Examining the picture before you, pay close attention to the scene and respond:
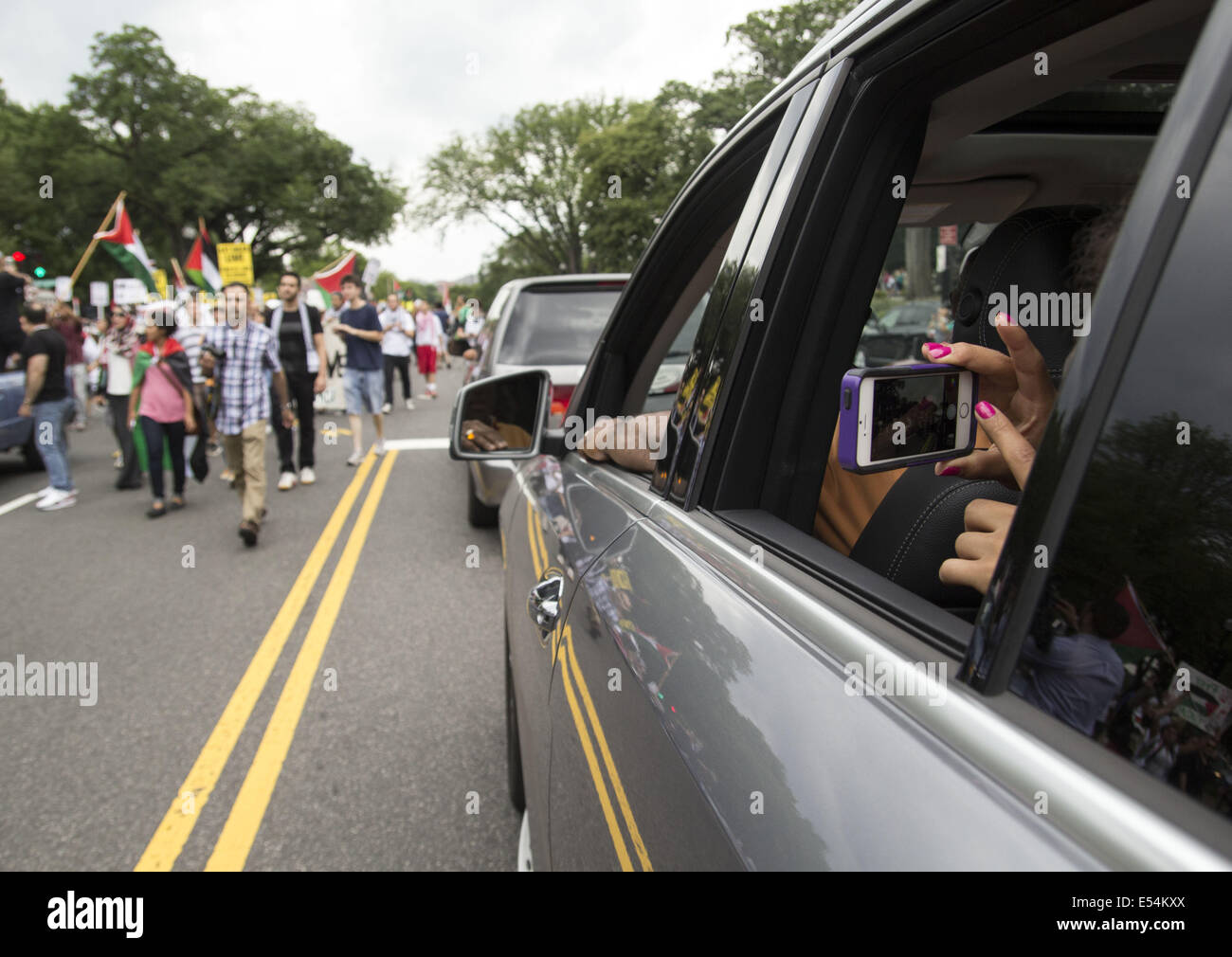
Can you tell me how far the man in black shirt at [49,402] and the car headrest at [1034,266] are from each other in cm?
938

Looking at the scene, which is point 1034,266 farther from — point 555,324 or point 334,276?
point 334,276

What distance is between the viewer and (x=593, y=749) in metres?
1.47

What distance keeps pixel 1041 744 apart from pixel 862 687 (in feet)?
0.61

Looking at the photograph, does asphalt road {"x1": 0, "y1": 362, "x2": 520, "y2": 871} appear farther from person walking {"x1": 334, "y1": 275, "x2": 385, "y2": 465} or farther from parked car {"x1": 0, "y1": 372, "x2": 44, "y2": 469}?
parked car {"x1": 0, "y1": 372, "x2": 44, "y2": 469}

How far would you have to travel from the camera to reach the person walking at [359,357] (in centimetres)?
1005

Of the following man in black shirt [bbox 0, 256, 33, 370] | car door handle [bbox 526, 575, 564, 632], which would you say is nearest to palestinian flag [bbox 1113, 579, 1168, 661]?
car door handle [bbox 526, 575, 564, 632]

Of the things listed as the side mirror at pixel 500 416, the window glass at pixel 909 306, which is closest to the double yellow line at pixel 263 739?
the side mirror at pixel 500 416

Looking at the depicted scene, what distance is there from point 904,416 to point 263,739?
3.60 m

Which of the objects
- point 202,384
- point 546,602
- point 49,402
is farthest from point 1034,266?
point 49,402

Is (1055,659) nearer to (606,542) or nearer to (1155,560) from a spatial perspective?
(1155,560)

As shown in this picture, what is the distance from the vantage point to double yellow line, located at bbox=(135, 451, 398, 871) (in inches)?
122

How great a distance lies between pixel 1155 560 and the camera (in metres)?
0.78

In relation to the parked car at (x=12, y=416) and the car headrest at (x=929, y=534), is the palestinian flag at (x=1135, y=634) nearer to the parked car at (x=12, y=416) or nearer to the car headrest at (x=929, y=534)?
the car headrest at (x=929, y=534)

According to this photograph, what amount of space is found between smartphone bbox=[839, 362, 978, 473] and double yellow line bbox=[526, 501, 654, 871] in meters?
0.58
